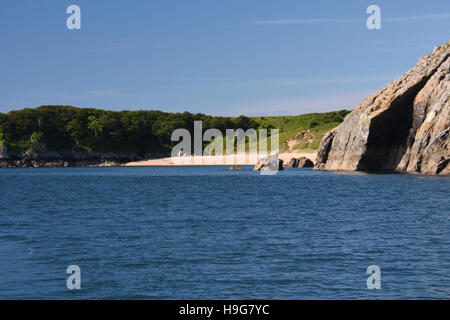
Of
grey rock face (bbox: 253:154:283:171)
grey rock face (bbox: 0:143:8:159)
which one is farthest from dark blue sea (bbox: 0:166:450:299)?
grey rock face (bbox: 0:143:8:159)

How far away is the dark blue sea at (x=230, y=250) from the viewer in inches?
723

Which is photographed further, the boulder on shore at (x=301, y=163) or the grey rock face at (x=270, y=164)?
the boulder on shore at (x=301, y=163)

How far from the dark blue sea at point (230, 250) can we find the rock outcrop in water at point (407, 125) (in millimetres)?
36485

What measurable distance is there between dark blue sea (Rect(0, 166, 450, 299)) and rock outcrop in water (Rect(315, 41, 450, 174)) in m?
36.5

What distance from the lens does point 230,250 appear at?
82.1ft

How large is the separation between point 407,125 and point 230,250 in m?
71.7

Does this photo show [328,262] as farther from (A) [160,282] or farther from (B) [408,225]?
(B) [408,225]

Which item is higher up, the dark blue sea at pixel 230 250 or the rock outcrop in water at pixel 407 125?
the rock outcrop in water at pixel 407 125

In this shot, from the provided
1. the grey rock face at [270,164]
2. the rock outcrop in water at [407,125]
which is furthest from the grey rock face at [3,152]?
the rock outcrop in water at [407,125]

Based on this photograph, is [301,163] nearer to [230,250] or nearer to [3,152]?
[3,152]

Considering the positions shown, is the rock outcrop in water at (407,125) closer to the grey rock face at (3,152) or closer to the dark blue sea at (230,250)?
the dark blue sea at (230,250)

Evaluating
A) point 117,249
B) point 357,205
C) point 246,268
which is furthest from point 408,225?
point 117,249

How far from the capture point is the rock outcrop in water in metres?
79.9
